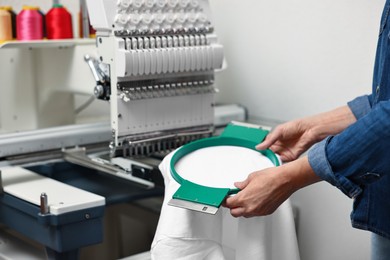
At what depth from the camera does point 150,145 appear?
151 cm

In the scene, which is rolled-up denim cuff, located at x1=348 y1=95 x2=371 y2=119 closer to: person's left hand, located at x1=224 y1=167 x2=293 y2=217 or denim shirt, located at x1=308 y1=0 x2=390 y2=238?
denim shirt, located at x1=308 y1=0 x2=390 y2=238

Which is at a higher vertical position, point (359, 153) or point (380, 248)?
point (359, 153)

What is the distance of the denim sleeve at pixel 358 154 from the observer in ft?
3.25

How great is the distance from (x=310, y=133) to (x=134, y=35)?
49 cm

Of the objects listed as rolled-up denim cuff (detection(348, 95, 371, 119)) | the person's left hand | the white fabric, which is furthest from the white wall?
the person's left hand

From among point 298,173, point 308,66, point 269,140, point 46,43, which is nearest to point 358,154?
point 298,173

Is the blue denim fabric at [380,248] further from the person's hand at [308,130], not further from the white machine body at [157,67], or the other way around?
the white machine body at [157,67]

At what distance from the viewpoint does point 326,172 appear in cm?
103

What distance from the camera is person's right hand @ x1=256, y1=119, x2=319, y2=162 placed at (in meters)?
1.35

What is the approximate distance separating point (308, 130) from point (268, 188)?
0.34 m

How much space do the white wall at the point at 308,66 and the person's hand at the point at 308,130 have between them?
295 mm

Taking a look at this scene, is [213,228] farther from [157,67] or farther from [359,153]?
[157,67]

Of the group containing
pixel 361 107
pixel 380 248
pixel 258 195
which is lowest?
pixel 380 248

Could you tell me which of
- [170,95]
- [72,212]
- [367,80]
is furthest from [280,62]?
[72,212]
